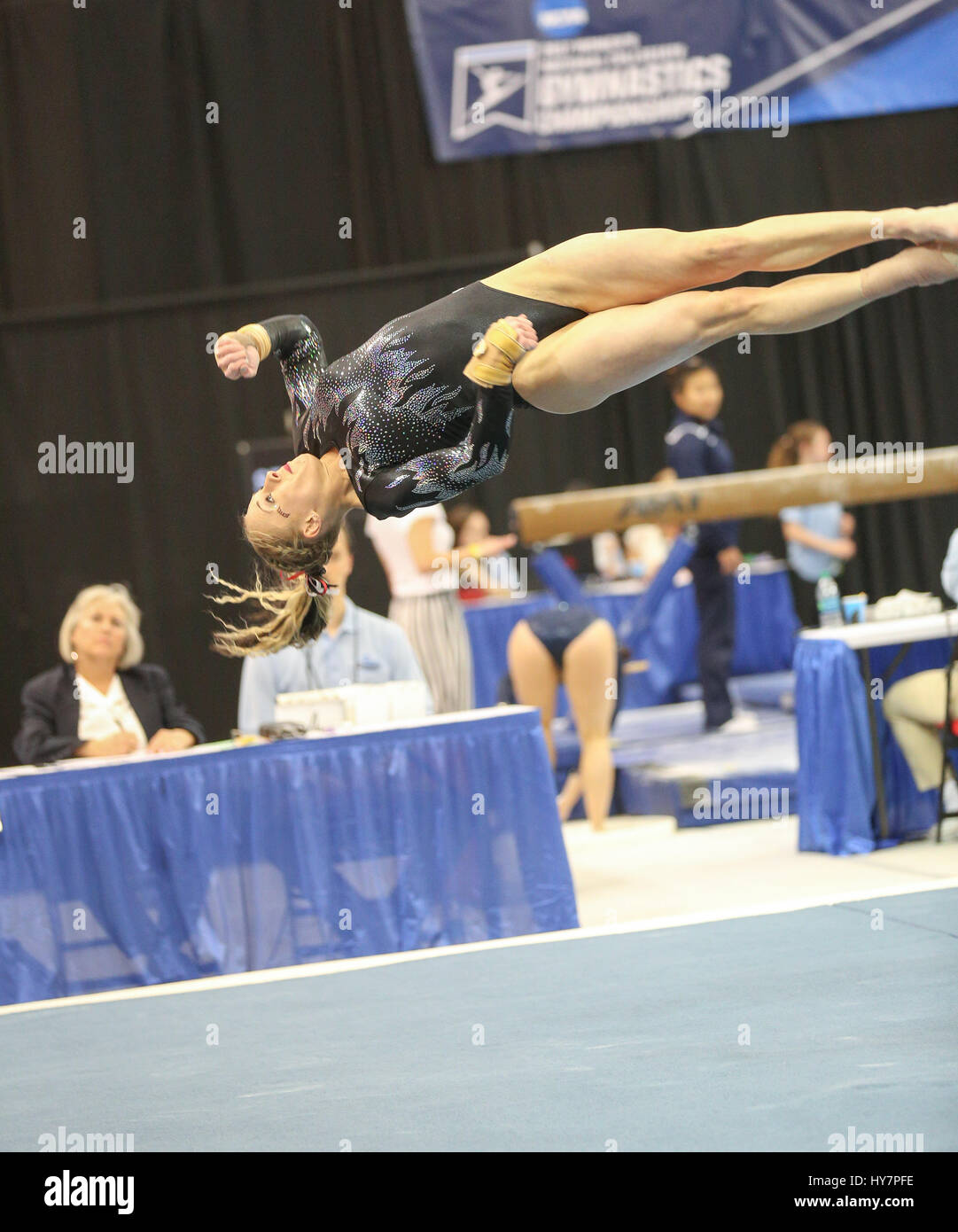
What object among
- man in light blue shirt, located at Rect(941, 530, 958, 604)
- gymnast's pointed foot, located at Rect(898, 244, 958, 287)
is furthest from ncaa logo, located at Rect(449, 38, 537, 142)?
gymnast's pointed foot, located at Rect(898, 244, 958, 287)

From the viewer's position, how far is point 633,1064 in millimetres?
2988

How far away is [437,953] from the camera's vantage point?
4320 millimetres

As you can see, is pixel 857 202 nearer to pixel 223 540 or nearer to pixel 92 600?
pixel 223 540

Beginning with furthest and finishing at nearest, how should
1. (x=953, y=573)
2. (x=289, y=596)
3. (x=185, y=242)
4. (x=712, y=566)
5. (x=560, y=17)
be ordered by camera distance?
1. (x=185, y=242)
2. (x=560, y=17)
3. (x=712, y=566)
4. (x=953, y=573)
5. (x=289, y=596)

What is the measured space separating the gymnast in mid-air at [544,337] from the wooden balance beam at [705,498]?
6.41 ft

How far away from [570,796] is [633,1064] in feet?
10.2

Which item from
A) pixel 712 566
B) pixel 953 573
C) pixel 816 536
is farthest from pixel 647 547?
pixel 953 573

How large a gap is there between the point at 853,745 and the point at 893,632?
43 cm

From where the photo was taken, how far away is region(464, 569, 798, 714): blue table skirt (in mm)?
7277

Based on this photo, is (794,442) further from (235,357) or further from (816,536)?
(235,357)

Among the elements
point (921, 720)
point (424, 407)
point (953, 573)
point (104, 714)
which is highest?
point (424, 407)

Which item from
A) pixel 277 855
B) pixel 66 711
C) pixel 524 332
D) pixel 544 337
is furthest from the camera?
pixel 66 711

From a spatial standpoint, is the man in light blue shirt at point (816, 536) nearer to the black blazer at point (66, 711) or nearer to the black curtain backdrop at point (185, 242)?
the black curtain backdrop at point (185, 242)

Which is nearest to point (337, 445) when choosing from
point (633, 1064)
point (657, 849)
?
point (633, 1064)
